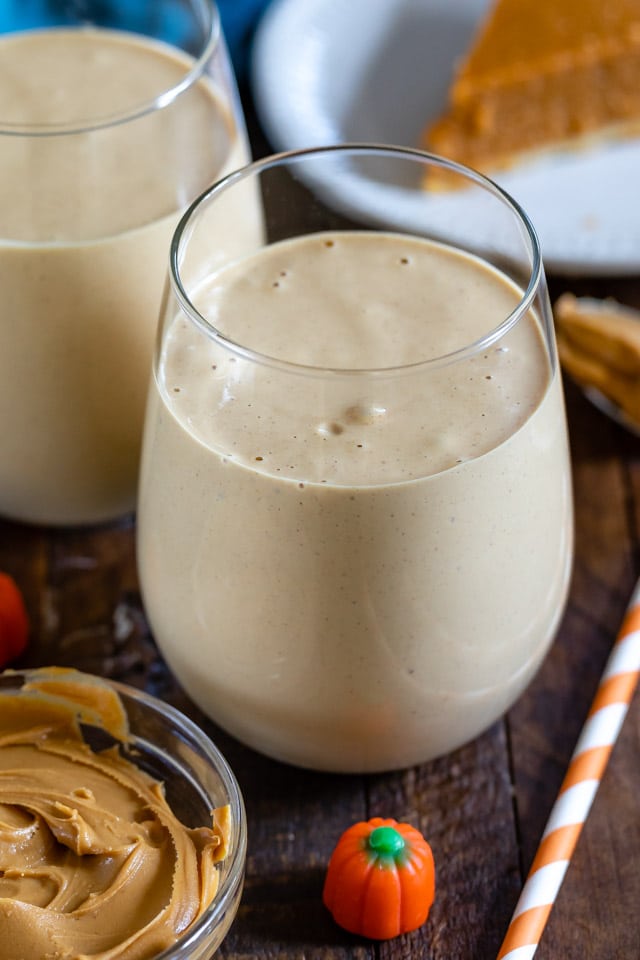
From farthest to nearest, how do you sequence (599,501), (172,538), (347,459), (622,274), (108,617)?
(622,274), (599,501), (108,617), (172,538), (347,459)

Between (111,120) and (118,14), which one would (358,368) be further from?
(118,14)

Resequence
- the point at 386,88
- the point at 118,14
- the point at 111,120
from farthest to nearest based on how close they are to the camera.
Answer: the point at 386,88
the point at 118,14
the point at 111,120

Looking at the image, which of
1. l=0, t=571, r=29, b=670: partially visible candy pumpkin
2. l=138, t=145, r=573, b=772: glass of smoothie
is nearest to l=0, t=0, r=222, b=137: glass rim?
l=138, t=145, r=573, b=772: glass of smoothie

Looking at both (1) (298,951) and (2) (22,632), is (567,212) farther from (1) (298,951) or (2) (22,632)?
(1) (298,951)

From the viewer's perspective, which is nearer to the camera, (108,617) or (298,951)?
(298,951)

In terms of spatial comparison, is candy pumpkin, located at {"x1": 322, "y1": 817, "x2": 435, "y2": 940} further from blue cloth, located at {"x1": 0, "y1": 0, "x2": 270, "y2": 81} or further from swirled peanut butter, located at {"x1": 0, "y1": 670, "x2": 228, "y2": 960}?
blue cloth, located at {"x1": 0, "y1": 0, "x2": 270, "y2": 81}

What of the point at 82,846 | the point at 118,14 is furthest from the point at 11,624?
the point at 118,14

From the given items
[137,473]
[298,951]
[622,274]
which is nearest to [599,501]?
[622,274]

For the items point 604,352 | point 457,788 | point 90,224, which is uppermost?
point 90,224
